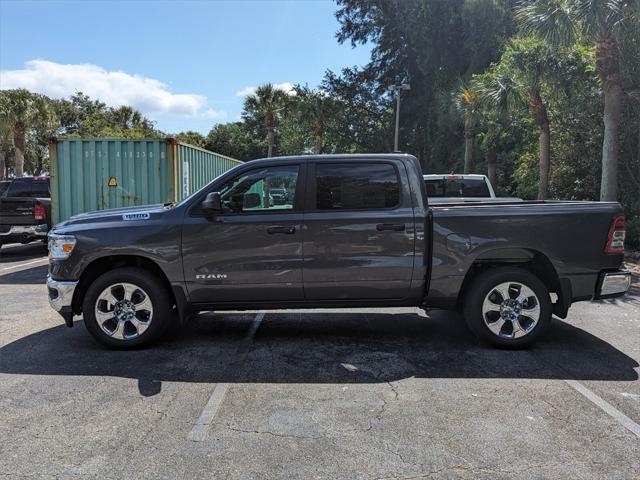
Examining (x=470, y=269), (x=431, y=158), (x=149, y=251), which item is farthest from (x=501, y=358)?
(x=431, y=158)

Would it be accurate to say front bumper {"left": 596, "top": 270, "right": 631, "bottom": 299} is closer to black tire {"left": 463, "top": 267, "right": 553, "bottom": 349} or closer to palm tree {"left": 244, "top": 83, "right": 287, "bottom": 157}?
black tire {"left": 463, "top": 267, "right": 553, "bottom": 349}

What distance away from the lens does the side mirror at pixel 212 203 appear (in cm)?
504

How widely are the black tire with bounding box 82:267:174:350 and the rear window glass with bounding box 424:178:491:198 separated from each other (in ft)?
20.0

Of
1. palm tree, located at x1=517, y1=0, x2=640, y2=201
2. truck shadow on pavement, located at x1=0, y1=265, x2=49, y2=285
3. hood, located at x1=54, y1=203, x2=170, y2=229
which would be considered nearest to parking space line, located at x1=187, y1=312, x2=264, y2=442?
hood, located at x1=54, y1=203, x2=170, y2=229

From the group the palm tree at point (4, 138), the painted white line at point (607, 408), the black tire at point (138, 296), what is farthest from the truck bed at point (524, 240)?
the palm tree at point (4, 138)

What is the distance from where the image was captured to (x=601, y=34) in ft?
42.4

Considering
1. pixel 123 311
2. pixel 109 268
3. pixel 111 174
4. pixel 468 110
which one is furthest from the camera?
pixel 468 110

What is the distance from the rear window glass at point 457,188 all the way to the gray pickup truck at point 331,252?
183 inches

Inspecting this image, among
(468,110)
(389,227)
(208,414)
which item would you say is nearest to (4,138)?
(468,110)

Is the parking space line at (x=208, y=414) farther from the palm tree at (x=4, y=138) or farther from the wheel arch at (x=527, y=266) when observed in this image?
the palm tree at (x=4, y=138)

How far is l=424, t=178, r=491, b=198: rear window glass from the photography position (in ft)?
32.7

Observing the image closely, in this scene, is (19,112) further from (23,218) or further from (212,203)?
(212,203)

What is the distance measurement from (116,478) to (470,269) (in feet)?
12.2

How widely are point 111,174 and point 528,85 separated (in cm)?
1272
